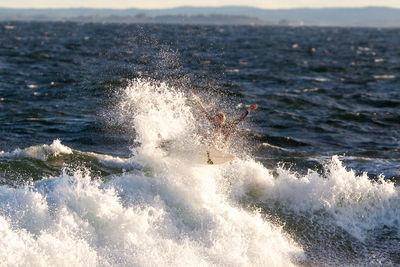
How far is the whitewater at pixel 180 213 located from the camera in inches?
382

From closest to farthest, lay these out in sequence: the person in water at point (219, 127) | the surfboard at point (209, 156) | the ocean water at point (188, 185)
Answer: the ocean water at point (188, 185), the surfboard at point (209, 156), the person in water at point (219, 127)

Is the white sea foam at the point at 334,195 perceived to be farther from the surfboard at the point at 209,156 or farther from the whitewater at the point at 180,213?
the surfboard at the point at 209,156

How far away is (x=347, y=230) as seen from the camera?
489 inches

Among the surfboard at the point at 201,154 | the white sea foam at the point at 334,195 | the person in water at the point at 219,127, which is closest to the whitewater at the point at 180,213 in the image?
the white sea foam at the point at 334,195

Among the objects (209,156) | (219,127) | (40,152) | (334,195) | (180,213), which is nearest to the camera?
(180,213)

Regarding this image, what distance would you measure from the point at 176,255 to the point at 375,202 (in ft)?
19.6

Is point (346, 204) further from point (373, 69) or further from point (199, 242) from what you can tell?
point (373, 69)

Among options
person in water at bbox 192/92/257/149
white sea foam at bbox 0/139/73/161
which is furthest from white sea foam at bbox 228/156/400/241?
white sea foam at bbox 0/139/73/161

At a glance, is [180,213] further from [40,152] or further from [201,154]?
[40,152]

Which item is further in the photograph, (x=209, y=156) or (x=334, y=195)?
(x=334, y=195)

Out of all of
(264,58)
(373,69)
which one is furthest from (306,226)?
(264,58)

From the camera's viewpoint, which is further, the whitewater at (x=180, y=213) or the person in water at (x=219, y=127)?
the person in water at (x=219, y=127)

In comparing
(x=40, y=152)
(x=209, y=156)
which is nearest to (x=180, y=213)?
(x=209, y=156)

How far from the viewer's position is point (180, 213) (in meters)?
11.5
